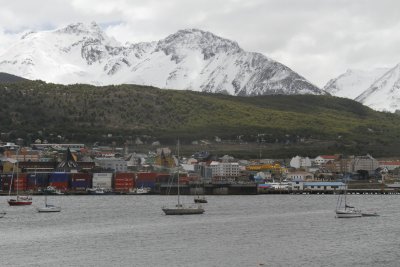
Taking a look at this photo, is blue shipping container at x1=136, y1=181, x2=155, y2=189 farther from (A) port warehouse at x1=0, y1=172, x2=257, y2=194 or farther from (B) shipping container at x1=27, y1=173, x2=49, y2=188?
(B) shipping container at x1=27, y1=173, x2=49, y2=188

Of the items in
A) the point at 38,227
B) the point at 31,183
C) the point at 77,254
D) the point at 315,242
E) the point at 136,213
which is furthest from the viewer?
the point at 31,183

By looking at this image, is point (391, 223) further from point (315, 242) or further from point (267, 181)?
point (267, 181)

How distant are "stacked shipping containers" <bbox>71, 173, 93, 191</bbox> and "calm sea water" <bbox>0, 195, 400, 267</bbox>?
68.4 m

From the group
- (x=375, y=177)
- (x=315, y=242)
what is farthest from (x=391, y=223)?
(x=375, y=177)

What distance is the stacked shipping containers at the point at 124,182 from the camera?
174 meters

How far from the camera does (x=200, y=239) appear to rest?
72.7m

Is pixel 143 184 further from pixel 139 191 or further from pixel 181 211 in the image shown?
pixel 181 211

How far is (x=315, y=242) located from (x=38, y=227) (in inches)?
1096

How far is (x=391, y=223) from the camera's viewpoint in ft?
289

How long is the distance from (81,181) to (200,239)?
348 feet

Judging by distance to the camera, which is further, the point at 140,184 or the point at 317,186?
the point at 317,186

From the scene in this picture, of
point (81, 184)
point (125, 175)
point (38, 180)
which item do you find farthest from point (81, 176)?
point (125, 175)

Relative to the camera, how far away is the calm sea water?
60.7 m

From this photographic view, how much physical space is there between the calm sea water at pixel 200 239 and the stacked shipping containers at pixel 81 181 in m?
68.4
